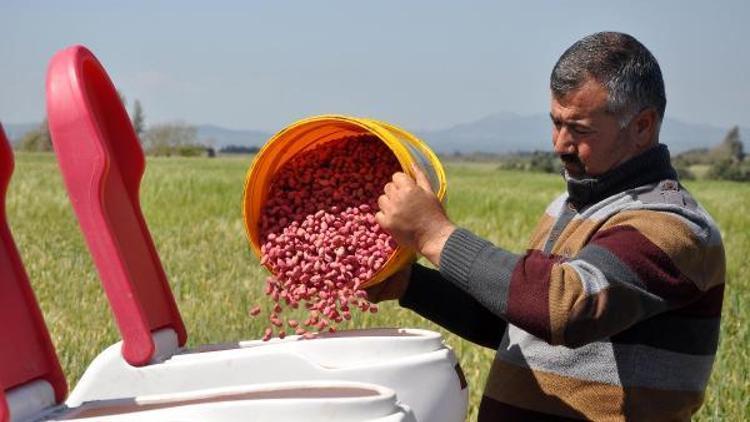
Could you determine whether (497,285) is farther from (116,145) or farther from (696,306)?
(116,145)

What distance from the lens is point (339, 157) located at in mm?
2887

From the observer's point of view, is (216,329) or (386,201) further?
(216,329)

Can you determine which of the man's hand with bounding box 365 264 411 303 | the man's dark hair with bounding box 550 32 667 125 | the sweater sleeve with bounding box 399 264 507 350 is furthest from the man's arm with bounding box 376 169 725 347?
the sweater sleeve with bounding box 399 264 507 350

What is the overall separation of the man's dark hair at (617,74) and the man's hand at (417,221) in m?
0.38

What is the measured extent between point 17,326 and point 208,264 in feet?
13.6

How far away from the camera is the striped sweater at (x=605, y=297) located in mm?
2396

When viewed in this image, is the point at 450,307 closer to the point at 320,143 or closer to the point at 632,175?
the point at 320,143

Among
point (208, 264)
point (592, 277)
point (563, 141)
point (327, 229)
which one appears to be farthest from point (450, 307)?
point (208, 264)

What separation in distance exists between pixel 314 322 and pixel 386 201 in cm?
35

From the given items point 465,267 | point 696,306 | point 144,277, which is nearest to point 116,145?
point 144,277

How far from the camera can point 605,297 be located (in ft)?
7.80

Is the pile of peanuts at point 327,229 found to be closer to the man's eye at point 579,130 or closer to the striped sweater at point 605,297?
the striped sweater at point 605,297

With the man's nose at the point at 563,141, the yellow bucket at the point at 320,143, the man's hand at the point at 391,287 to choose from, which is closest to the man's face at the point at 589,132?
the man's nose at the point at 563,141

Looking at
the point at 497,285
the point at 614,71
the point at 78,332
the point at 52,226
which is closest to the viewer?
the point at 497,285
